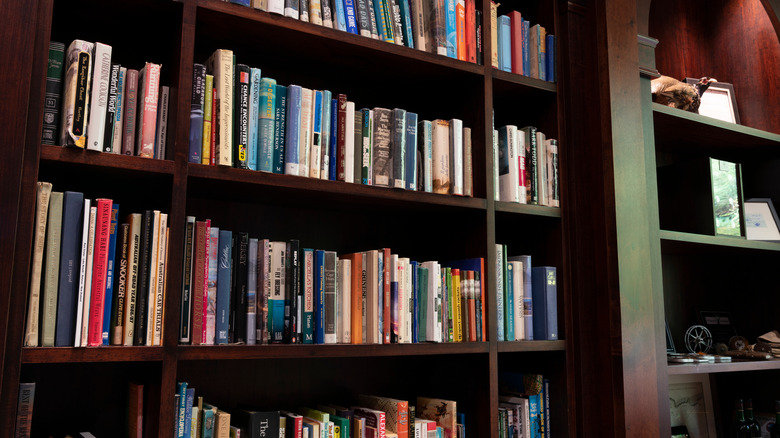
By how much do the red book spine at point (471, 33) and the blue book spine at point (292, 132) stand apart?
1.89ft

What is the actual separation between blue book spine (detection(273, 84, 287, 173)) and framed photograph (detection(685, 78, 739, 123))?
177cm

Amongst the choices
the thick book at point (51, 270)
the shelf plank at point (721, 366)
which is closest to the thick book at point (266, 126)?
the thick book at point (51, 270)

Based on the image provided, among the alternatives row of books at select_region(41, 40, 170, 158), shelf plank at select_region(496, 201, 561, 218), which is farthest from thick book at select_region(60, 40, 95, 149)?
shelf plank at select_region(496, 201, 561, 218)

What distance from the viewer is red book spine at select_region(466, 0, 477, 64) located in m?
1.87

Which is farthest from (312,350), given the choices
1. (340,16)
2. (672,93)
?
(672,93)

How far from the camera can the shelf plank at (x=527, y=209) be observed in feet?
6.07

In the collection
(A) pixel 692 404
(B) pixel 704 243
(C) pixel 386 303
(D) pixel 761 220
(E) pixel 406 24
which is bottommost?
(A) pixel 692 404

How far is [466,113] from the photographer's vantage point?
1939 millimetres

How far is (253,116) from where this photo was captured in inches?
59.6

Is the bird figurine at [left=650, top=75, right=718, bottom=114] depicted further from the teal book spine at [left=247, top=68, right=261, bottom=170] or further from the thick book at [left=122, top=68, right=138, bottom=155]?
the thick book at [left=122, top=68, right=138, bottom=155]

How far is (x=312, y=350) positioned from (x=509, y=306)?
2.11 feet

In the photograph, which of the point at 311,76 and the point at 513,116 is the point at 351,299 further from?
the point at 513,116

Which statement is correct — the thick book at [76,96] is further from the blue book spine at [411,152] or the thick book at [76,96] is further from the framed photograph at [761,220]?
the framed photograph at [761,220]

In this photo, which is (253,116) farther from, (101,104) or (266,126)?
(101,104)
